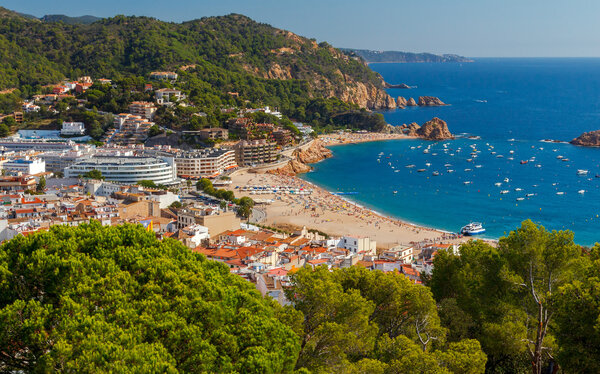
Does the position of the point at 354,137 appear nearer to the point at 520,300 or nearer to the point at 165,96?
the point at 165,96

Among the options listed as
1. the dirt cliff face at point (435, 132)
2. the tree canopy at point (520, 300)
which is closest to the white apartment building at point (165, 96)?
the dirt cliff face at point (435, 132)

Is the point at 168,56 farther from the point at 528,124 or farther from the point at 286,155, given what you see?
the point at 528,124

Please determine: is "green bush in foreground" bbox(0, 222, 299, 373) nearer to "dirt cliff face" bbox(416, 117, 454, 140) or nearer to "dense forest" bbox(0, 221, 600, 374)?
"dense forest" bbox(0, 221, 600, 374)

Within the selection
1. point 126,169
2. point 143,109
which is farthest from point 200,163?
point 143,109

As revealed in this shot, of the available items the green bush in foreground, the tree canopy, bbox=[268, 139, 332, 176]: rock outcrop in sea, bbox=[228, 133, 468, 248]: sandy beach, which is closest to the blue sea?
bbox=[268, 139, 332, 176]: rock outcrop in sea

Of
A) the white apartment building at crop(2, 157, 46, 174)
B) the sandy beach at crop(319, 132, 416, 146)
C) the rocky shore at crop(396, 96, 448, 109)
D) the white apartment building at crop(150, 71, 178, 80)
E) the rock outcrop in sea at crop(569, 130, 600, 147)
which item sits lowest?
the sandy beach at crop(319, 132, 416, 146)
